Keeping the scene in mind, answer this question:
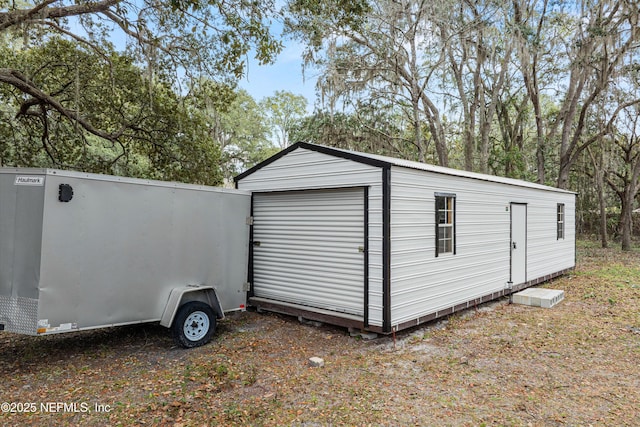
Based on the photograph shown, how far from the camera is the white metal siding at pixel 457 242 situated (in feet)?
18.1

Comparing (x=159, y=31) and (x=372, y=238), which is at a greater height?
(x=159, y=31)

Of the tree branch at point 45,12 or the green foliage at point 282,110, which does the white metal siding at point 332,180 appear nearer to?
the tree branch at point 45,12

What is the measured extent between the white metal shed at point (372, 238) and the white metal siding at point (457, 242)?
2cm

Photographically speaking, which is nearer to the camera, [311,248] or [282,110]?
[311,248]

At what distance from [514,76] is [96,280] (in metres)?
19.1

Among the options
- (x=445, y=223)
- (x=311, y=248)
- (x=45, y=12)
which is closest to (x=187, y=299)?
(x=311, y=248)

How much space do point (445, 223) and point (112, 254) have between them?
5.05 m

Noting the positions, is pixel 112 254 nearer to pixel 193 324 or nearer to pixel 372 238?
pixel 193 324

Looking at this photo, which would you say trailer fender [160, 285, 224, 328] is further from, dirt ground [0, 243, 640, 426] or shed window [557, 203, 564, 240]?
shed window [557, 203, 564, 240]

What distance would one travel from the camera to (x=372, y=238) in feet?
18.0

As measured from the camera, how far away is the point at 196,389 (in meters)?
3.86

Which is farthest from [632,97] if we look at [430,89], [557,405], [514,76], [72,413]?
[72,413]

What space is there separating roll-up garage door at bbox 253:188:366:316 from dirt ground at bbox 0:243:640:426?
22.7 inches

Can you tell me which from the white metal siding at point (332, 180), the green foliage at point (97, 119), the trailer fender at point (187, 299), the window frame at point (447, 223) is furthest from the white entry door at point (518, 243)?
the green foliage at point (97, 119)
